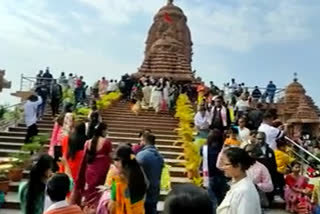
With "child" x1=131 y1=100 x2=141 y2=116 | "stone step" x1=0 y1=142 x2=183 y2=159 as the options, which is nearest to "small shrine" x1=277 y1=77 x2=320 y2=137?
"child" x1=131 y1=100 x2=141 y2=116

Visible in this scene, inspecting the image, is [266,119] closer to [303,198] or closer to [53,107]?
[303,198]

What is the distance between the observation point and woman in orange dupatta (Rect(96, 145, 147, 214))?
4.98 metres

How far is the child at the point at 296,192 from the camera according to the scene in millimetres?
8961

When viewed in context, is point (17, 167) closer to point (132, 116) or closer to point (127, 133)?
point (127, 133)

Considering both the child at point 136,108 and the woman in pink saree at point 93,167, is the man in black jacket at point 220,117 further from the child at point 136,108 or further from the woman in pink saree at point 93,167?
the child at point 136,108

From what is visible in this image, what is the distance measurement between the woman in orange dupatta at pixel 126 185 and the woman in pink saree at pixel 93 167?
1.45m

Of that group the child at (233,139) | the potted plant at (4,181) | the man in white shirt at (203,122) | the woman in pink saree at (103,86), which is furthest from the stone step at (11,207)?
the woman in pink saree at (103,86)

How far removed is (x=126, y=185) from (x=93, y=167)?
5.94ft

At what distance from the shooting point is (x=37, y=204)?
4621 mm

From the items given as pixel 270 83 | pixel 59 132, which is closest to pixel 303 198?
pixel 59 132

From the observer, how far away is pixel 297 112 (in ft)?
104

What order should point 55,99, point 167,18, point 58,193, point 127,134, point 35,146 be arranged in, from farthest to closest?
point 167,18
point 55,99
point 127,134
point 35,146
point 58,193

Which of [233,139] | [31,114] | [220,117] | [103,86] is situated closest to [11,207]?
[233,139]

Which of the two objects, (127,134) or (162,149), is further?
(127,134)
